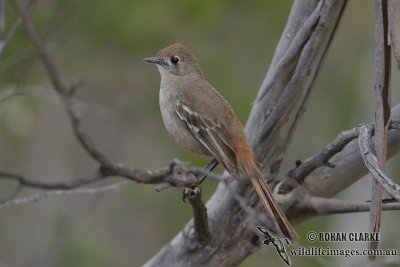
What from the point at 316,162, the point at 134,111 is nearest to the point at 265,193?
the point at 316,162

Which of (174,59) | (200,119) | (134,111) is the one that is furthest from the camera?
(134,111)

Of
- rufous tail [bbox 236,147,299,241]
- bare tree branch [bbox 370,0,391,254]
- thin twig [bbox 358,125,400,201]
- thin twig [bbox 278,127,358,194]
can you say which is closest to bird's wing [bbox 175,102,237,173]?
rufous tail [bbox 236,147,299,241]

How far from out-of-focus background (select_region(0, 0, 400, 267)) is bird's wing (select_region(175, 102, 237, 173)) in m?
2.44

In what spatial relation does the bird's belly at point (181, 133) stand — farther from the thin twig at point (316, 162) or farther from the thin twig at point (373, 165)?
the thin twig at point (373, 165)

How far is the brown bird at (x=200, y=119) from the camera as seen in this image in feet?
19.3

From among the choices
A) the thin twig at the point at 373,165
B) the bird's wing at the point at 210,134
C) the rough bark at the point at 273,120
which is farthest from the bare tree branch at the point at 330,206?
the thin twig at the point at 373,165

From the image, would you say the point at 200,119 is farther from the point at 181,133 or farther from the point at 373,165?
the point at 373,165

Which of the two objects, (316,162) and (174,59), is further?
(174,59)

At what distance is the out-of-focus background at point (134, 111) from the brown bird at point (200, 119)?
6.27ft

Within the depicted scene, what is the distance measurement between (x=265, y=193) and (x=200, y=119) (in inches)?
41.9

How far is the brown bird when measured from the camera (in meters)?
5.88

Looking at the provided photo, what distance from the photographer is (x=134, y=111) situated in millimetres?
12359

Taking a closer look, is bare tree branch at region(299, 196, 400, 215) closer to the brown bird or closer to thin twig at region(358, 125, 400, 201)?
the brown bird

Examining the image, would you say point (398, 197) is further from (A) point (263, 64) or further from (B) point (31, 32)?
(A) point (263, 64)
